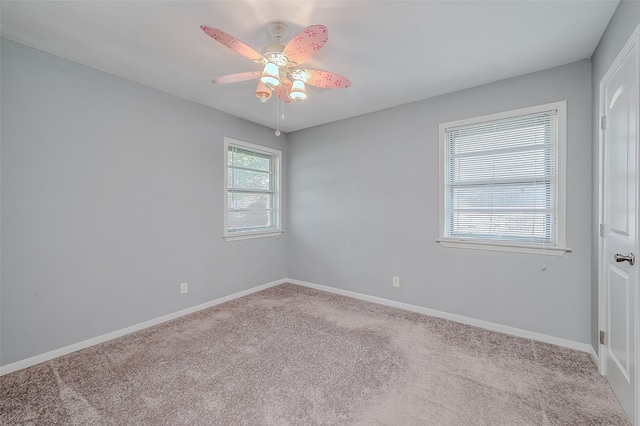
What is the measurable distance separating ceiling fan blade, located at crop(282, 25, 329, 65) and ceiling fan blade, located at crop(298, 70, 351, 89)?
0.13 metres

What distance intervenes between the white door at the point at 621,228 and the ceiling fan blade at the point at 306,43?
5.64 ft

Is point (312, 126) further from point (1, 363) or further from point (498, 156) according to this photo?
point (1, 363)

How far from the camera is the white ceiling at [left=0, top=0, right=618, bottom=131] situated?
1735 millimetres

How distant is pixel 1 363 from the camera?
2.01 meters

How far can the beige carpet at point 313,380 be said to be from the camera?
1.64 meters

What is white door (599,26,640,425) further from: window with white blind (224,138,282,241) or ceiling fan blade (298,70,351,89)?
window with white blind (224,138,282,241)

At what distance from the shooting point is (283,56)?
6.09ft

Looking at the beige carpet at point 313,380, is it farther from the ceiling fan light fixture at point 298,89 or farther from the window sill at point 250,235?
the ceiling fan light fixture at point 298,89

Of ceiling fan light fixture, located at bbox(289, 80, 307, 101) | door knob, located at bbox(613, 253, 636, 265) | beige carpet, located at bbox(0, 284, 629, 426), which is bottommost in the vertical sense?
beige carpet, located at bbox(0, 284, 629, 426)

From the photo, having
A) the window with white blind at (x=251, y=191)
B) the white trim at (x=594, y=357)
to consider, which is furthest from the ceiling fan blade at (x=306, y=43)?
the white trim at (x=594, y=357)

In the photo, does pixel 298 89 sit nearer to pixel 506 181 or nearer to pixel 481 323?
pixel 506 181

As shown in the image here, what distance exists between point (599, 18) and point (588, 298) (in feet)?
7.04

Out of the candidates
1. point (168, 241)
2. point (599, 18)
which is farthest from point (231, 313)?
point (599, 18)

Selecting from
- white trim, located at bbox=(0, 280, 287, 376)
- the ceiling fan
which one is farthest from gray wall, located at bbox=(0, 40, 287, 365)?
the ceiling fan
